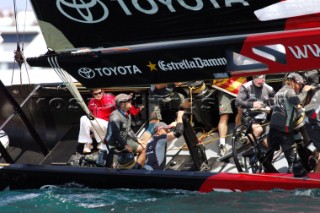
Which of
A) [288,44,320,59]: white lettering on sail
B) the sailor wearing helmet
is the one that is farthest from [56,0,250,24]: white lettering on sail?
the sailor wearing helmet

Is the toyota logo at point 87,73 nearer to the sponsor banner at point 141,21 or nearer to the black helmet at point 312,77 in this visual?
the sponsor banner at point 141,21

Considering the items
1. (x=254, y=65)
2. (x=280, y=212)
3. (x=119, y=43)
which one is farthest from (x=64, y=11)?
(x=280, y=212)

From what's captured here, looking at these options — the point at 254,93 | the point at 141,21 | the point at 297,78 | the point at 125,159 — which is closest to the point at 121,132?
the point at 125,159

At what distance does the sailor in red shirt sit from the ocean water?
1231mm

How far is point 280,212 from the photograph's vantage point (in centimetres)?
774

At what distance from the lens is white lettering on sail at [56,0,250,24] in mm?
7215

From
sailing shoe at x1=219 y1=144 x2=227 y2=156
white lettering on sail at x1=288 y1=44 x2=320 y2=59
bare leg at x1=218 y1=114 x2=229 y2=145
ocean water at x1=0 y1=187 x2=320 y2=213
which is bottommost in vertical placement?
ocean water at x1=0 y1=187 x2=320 y2=213

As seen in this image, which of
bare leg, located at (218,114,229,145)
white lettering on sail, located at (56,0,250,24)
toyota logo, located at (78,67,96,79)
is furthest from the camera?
bare leg, located at (218,114,229,145)

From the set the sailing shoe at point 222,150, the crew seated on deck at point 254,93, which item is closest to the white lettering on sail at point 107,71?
the crew seated on deck at point 254,93

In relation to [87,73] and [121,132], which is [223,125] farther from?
[87,73]

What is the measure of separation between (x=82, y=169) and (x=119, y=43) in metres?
2.17

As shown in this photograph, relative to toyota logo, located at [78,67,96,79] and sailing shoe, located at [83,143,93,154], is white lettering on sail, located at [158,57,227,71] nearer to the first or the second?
toyota logo, located at [78,67,96,79]

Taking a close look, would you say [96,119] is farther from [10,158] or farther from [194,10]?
[194,10]

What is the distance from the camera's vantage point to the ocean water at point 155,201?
8.02 meters
